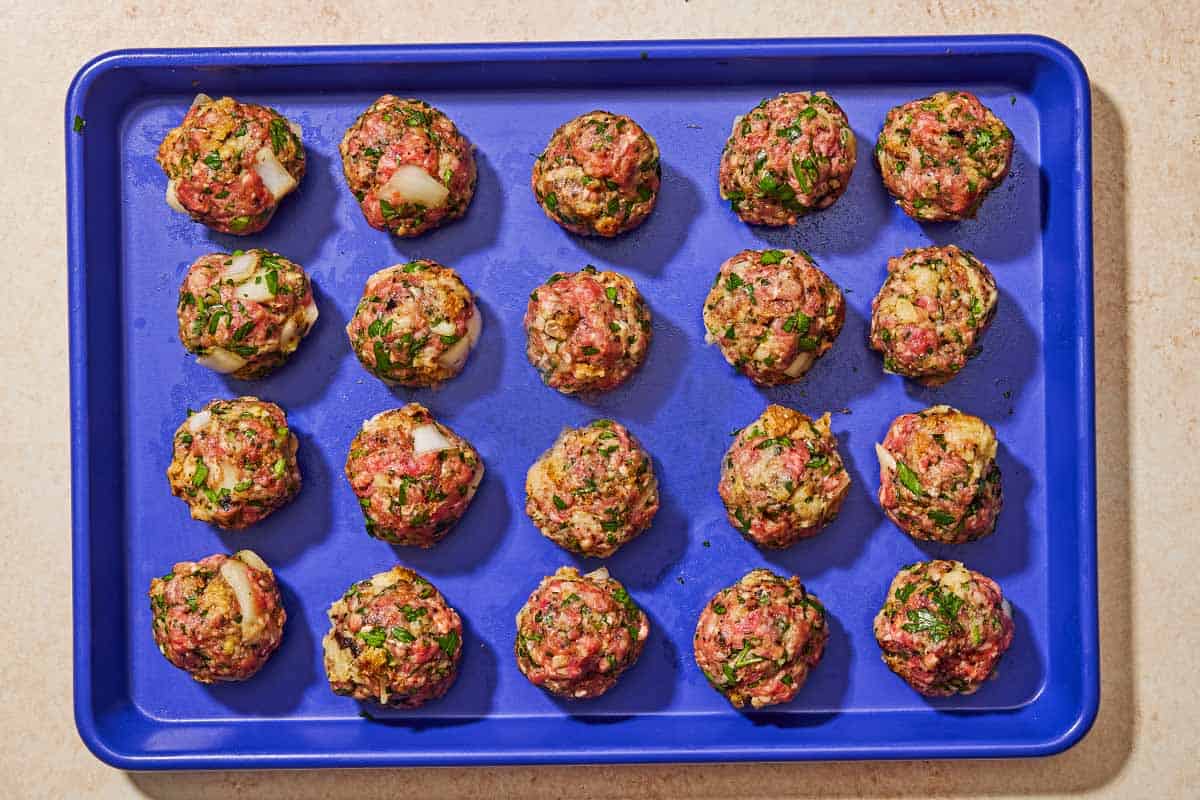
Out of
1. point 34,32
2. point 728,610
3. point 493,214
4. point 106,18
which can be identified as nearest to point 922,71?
point 493,214

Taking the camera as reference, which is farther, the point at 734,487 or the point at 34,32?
the point at 34,32

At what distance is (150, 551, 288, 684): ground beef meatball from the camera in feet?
10.4

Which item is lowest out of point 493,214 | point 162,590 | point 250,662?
point 250,662

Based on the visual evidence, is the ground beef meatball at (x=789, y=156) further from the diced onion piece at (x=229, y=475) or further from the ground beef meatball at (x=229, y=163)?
the diced onion piece at (x=229, y=475)

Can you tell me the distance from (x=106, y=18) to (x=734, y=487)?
9.30 ft

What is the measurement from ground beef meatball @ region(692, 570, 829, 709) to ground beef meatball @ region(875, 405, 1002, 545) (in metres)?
0.48

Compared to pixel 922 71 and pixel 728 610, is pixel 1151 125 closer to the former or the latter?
pixel 922 71

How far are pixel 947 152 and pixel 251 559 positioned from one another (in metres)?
2.70

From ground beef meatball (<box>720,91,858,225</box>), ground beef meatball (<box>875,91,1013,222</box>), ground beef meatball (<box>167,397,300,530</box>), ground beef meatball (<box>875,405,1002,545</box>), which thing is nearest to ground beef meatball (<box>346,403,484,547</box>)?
ground beef meatball (<box>167,397,300,530</box>)

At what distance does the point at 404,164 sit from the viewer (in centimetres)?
320

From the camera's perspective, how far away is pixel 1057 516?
338 cm

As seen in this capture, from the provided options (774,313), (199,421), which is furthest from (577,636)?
(199,421)

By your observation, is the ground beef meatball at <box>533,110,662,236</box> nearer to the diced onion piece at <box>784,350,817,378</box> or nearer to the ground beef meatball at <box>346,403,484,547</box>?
the diced onion piece at <box>784,350,817,378</box>

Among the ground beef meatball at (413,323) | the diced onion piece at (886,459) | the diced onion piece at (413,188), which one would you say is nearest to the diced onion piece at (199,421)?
the ground beef meatball at (413,323)
